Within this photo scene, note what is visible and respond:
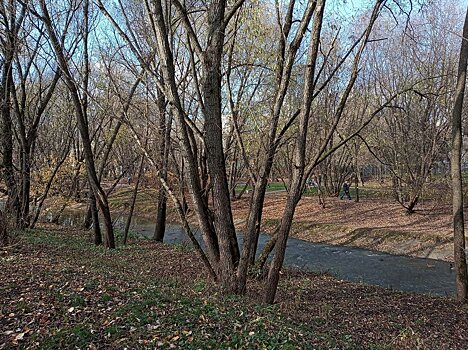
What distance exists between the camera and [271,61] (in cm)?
919

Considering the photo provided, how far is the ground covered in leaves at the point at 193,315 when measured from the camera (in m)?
3.75

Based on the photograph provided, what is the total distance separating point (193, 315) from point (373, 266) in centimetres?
1133

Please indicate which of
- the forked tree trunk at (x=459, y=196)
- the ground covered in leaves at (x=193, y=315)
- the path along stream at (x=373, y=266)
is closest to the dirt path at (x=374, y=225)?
the path along stream at (x=373, y=266)

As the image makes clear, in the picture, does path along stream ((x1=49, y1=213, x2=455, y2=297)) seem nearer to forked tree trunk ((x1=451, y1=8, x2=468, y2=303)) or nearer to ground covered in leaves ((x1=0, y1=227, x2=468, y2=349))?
forked tree trunk ((x1=451, y1=8, x2=468, y2=303))

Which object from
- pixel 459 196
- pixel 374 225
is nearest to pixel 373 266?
pixel 374 225

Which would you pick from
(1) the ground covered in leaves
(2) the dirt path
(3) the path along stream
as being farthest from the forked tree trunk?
(2) the dirt path

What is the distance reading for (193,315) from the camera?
173 inches

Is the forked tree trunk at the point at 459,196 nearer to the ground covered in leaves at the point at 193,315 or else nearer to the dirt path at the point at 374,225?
the ground covered in leaves at the point at 193,315

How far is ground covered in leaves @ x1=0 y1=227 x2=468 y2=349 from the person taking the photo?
12.3ft

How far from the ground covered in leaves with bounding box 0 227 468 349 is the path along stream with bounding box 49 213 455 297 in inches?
151

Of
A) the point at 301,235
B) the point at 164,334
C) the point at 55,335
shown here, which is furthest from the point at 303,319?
the point at 301,235

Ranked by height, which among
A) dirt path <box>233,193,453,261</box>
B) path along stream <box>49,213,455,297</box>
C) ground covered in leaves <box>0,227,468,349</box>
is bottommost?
path along stream <box>49,213,455,297</box>

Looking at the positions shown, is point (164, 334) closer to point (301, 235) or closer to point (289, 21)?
point (289, 21)

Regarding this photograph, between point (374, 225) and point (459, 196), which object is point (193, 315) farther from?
point (374, 225)
